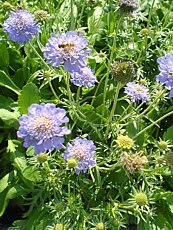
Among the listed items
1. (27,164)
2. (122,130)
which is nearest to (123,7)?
(122,130)

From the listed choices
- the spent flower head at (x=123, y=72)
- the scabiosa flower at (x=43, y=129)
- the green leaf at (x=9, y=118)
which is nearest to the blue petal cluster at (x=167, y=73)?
the spent flower head at (x=123, y=72)

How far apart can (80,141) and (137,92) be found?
36 cm

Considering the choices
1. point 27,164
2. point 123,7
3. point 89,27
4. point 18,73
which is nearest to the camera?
point 123,7

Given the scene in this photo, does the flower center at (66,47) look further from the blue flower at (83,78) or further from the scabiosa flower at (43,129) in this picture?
the blue flower at (83,78)

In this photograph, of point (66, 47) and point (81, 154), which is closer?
point (66, 47)

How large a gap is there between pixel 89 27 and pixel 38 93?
77 centimetres

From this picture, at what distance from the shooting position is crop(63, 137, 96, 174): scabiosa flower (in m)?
2.04

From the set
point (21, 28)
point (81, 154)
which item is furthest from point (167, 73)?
point (21, 28)

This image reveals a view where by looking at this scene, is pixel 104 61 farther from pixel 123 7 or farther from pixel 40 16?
pixel 123 7

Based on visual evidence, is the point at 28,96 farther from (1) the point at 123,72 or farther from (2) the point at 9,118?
(1) the point at 123,72

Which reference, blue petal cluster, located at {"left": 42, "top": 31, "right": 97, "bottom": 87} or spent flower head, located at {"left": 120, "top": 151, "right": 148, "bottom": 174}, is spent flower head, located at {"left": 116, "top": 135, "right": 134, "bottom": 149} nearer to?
spent flower head, located at {"left": 120, "top": 151, "right": 148, "bottom": 174}

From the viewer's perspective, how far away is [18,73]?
8.93 feet

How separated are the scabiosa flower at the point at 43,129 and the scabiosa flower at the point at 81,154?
0.23 meters

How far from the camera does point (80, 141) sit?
2094 millimetres
